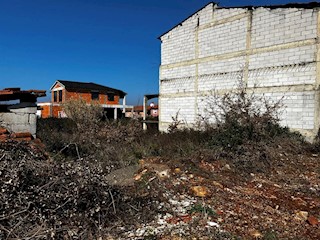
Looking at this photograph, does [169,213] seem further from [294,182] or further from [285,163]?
[285,163]

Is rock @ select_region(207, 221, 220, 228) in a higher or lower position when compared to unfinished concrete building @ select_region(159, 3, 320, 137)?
lower

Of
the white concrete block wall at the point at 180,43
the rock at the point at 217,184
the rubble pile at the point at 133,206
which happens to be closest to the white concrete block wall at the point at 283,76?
the white concrete block wall at the point at 180,43

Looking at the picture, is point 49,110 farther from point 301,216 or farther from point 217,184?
point 301,216

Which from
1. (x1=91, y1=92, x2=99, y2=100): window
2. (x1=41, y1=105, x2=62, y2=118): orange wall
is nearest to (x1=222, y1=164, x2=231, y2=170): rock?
(x1=41, y1=105, x2=62, y2=118): orange wall

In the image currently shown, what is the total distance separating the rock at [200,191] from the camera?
16.3ft

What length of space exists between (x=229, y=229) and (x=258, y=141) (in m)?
5.63

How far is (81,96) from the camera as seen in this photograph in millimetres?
34062

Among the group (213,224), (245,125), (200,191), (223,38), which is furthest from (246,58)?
(213,224)

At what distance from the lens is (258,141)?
344 inches

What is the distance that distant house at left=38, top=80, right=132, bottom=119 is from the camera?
33.2 meters

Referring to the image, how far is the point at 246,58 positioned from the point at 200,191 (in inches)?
332

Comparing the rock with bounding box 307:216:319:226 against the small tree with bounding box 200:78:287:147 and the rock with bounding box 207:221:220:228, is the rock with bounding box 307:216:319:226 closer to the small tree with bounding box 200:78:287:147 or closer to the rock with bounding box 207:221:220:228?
the rock with bounding box 207:221:220:228

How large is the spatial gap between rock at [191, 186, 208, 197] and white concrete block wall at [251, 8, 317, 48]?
7.82 metres

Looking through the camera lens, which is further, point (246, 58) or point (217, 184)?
point (246, 58)
